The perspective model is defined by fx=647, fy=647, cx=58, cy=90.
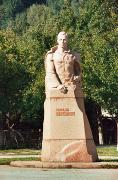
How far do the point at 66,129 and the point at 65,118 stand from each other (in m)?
0.36

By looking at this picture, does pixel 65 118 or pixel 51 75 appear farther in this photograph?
pixel 51 75

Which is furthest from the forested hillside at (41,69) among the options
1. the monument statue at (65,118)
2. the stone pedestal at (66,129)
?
the stone pedestal at (66,129)

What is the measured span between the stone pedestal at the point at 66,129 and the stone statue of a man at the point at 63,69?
270 millimetres

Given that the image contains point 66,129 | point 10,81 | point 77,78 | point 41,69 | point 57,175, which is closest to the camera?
point 57,175

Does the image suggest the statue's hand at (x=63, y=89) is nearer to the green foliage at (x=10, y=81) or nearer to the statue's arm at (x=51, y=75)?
the statue's arm at (x=51, y=75)

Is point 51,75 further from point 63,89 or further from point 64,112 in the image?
point 64,112

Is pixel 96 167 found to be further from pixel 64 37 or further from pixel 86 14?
pixel 86 14

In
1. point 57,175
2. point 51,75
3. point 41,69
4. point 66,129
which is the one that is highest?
point 41,69

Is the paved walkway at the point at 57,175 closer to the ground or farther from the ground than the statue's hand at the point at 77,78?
closer to the ground

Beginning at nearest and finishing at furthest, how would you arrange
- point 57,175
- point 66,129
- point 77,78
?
point 57,175 → point 66,129 → point 77,78

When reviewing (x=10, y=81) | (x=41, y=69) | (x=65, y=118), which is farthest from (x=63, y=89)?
(x=41, y=69)

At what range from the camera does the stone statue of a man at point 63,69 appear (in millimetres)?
21094

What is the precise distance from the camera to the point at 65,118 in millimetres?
20844

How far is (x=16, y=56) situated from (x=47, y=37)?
21.5 ft
